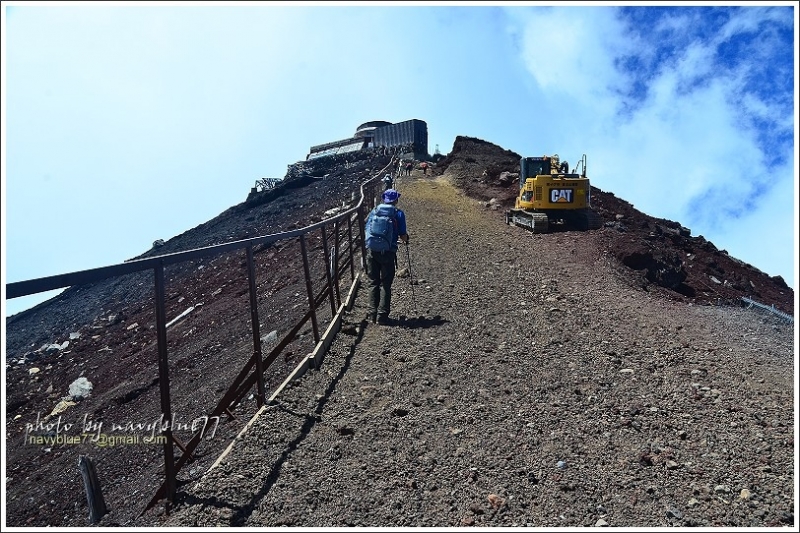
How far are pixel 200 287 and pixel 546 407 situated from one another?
13454 mm

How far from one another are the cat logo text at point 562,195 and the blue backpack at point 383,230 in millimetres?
8212

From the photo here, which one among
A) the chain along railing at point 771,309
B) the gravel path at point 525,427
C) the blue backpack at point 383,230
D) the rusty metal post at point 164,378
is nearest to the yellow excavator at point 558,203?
the chain along railing at point 771,309

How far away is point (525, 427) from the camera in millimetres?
4406

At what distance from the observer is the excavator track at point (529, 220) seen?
47.0ft

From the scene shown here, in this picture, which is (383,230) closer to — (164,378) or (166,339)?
(166,339)

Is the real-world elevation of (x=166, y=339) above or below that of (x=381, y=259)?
below

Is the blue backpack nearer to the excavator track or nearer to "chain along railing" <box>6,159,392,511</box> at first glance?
"chain along railing" <box>6,159,392,511</box>

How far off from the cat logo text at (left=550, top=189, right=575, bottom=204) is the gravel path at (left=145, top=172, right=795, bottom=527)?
692cm

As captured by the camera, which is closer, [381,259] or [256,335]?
[256,335]

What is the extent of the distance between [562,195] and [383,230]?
340 inches

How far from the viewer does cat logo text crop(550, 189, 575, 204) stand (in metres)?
14.6

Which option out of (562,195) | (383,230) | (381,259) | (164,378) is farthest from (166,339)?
(562,195)

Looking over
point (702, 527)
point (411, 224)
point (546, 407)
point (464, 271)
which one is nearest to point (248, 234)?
point (411, 224)

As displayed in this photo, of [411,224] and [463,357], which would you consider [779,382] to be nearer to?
[463,357]
